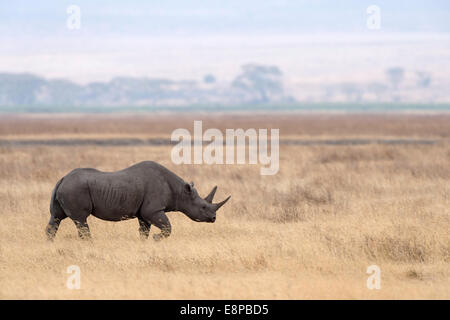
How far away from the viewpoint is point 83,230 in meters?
12.0

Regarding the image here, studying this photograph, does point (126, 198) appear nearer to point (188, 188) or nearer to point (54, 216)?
point (188, 188)

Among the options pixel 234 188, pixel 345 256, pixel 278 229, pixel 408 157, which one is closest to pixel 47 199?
pixel 234 188

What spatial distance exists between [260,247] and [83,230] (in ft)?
8.78

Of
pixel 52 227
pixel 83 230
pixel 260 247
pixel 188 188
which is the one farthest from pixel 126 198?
pixel 260 247

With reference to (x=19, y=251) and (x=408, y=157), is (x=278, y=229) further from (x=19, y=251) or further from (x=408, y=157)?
(x=408, y=157)

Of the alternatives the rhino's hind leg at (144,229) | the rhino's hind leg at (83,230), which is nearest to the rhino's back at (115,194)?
the rhino's hind leg at (83,230)

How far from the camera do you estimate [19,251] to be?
11.4m

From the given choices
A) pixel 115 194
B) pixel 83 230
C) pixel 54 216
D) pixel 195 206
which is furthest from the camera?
pixel 195 206

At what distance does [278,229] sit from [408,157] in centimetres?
1679

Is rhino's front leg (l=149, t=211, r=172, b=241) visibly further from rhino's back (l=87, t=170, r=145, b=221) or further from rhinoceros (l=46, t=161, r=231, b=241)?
rhino's back (l=87, t=170, r=145, b=221)

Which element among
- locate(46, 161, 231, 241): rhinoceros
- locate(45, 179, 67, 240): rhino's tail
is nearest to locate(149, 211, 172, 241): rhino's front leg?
locate(46, 161, 231, 241): rhinoceros

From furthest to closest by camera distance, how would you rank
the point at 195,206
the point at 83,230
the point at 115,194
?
the point at 195,206 → the point at 83,230 → the point at 115,194

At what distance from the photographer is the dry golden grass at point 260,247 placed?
930cm

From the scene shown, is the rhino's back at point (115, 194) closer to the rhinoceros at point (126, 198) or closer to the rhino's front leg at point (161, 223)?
the rhinoceros at point (126, 198)
